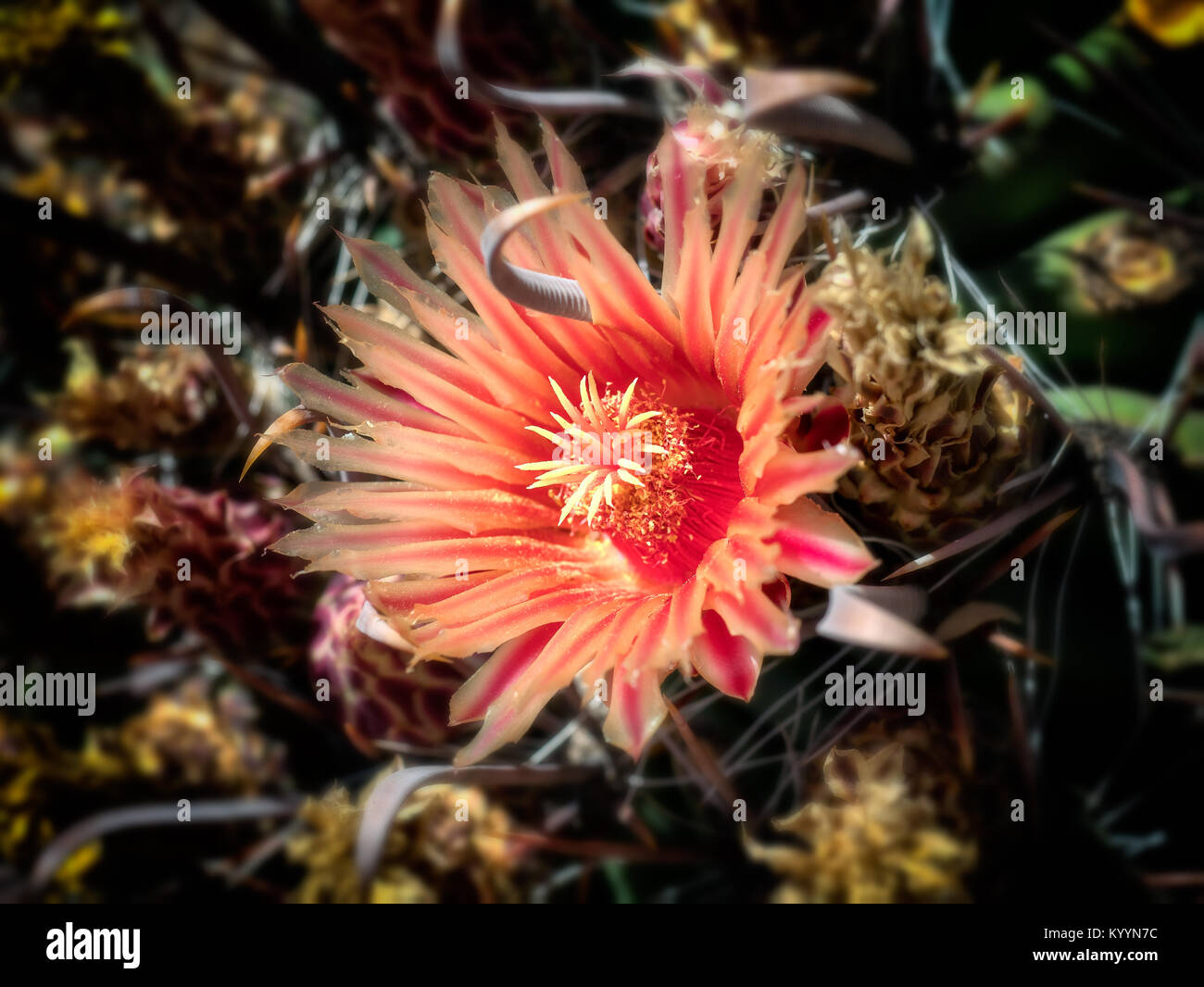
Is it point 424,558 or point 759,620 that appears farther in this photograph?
point 424,558

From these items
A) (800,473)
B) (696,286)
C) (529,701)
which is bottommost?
(529,701)

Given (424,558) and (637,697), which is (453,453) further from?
(637,697)

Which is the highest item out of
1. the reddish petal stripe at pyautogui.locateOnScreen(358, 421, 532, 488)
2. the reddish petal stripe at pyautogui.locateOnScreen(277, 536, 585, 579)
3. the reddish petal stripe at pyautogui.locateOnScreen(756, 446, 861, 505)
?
the reddish petal stripe at pyautogui.locateOnScreen(358, 421, 532, 488)

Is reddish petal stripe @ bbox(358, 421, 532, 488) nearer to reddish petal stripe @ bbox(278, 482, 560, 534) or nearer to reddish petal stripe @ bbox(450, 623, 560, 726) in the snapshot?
reddish petal stripe @ bbox(278, 482, 560, 534)

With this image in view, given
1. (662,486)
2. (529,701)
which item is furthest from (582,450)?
(529,701)

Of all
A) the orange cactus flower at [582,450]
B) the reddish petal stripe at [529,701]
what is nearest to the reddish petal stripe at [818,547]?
the orange cactus flower at [582,450]

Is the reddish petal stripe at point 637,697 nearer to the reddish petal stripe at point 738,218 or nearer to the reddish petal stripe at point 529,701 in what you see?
the reddish petal stripe at point 529,701

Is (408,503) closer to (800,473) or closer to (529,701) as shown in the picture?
(529,701)

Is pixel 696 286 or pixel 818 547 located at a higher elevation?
pixel 696 286

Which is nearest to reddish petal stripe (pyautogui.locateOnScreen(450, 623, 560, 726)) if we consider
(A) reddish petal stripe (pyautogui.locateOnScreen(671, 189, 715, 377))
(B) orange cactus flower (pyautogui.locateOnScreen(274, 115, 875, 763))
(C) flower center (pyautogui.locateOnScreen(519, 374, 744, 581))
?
(B) orange cactus flower (pyautogui.locateOnScreen(274, 115, 875, 763))
